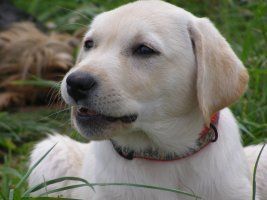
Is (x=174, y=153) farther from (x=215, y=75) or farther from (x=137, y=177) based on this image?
(x=215, y=75)

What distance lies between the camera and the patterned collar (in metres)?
4.21

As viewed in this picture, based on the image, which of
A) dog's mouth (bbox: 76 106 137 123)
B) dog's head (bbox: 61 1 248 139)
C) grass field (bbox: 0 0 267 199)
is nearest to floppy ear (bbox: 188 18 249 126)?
dog's head (bbox: 61 1 248 139)

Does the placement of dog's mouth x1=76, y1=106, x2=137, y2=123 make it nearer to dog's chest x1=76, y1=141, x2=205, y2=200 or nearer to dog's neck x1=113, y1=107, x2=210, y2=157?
dog's neck x1=113, y1=107, x2=210, y2=157

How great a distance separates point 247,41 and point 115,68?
2.28 m

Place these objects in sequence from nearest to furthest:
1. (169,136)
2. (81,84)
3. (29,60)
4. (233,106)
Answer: (81,84) → (169,136) → (233,106) → (29,60)

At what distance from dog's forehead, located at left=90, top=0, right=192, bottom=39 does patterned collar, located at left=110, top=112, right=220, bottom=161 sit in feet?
2.00

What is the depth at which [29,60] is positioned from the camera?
753cm

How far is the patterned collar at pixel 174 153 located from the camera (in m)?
4.21

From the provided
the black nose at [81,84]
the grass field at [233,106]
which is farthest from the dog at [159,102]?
the grass field at [233,106]

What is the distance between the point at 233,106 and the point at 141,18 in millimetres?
1993

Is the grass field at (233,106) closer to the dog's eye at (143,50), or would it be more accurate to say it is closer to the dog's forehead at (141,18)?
the dog's forehead at (141,18)

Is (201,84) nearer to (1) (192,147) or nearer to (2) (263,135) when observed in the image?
(1) (192,147)

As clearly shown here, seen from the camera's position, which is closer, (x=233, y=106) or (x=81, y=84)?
(x=81, y=84)

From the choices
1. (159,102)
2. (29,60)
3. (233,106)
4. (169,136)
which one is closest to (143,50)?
(159,102)
